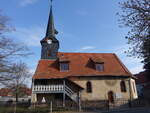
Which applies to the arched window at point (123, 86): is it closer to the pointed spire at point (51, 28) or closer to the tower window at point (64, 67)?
the tower window at point (64, 67)

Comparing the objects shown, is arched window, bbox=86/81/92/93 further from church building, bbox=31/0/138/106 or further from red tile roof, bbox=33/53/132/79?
red tile roof, bbox=33/53/132/79

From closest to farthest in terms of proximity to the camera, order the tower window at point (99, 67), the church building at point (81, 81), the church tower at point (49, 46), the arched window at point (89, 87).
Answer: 1. the church building at point (81, 81)
2. the arched window at point (89, 87)
3. the tower window at point (99, 67)
4. the church tower at point (49, 46)

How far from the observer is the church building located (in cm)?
2405

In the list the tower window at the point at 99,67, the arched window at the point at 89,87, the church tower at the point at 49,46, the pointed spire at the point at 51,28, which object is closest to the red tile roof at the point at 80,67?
the tower window at the point at 99,67

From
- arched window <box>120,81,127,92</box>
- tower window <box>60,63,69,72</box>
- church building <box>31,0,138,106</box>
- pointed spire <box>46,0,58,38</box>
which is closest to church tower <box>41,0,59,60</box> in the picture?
pointed spire <box>46,0,58,38</box>

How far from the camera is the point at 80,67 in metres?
27.4

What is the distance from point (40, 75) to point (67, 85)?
4438 mm

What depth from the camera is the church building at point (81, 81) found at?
24047 mm

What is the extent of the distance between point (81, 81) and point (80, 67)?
8.43 feet

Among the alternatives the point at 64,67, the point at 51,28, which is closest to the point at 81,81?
the point at 64,67

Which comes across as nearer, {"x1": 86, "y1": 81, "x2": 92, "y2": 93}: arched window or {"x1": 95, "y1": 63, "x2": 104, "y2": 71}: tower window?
{"x1": 86, "y1": 81, "x2": 92, "y2": 93}: arched window

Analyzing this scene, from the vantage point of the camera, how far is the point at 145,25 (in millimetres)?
10477

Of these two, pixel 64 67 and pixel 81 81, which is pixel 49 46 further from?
pixel 81 81

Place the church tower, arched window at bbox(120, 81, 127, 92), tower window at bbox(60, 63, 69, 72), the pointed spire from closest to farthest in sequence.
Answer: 1. arched window at bbox(120, 81, 127, 92)
2. tower window at bbox(60, 63, 69, 72)
3. the church tower
4. the pointed spire
